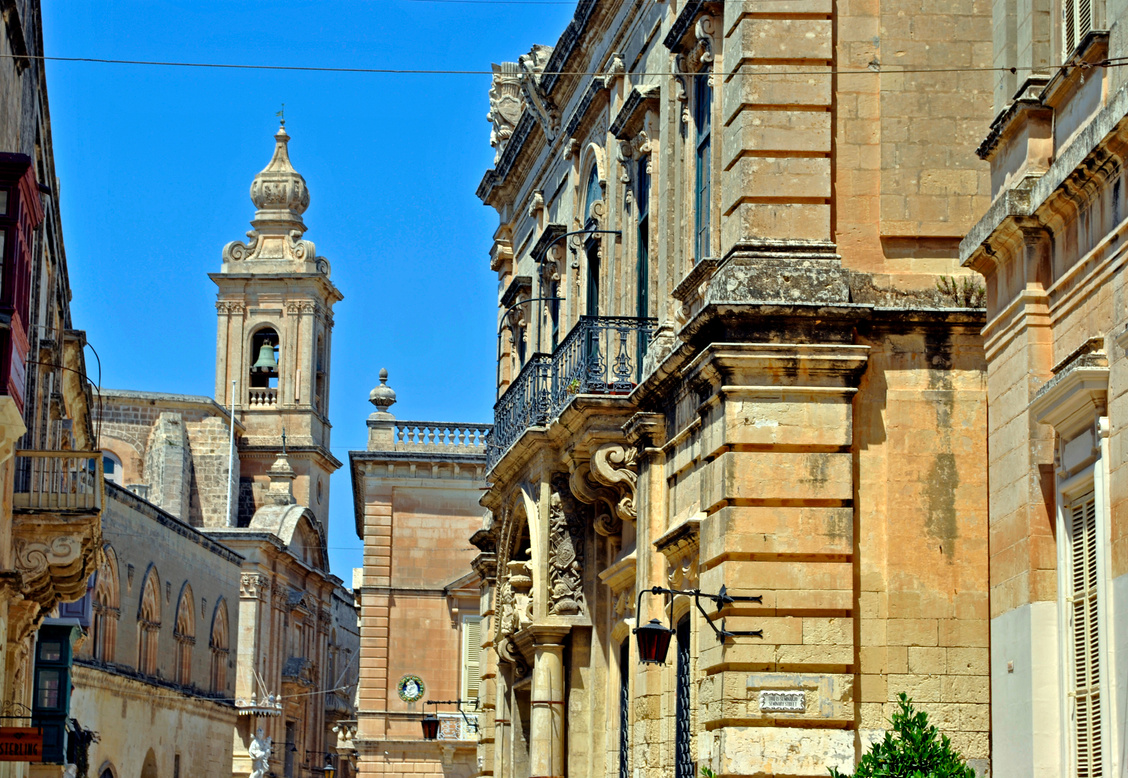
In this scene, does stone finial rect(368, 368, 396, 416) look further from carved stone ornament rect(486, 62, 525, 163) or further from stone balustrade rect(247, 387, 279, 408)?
stone balustrade rect(247, 387, 279, 408)

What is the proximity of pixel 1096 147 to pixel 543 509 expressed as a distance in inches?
445

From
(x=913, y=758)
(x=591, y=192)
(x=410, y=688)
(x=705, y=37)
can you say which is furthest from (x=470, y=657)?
(x=913, y=758)

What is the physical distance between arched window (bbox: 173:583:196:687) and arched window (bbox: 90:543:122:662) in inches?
189

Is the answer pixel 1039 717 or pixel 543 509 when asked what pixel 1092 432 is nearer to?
pixel 1039 717

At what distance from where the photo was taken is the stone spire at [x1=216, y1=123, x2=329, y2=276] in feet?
236

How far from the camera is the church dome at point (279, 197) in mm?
73062

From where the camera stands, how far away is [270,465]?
230 feet

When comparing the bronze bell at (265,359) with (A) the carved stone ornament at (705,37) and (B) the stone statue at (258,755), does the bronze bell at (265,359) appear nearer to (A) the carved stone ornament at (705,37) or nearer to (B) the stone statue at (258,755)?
(B) the stone statue at (258,755)

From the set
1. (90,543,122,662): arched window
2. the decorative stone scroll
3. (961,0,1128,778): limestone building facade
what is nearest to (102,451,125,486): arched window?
(90,543,122,662): arched window

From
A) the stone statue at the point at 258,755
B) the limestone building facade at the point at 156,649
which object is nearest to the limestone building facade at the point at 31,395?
the limestone building facade at the point at 156,649

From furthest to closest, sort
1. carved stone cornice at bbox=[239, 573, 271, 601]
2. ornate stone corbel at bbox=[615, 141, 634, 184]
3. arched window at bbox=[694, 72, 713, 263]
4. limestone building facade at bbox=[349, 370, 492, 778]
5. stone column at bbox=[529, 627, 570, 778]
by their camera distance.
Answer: carved stone cornice at bbox=[239, 573, 271, 601] → limestone building facade at bbox=[349, 370, 492, 778] → stone column at bbox=[529, 627, 570, 778] → ornate stone corbel at bbox=[615, 141, 634, 184] → arched window at bbox=[694, 72, 713, 263]

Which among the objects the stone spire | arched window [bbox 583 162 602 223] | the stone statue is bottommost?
the stone statue

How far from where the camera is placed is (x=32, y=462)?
22.2 meters

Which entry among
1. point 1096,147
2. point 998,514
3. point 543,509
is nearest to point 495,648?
point 543,509
